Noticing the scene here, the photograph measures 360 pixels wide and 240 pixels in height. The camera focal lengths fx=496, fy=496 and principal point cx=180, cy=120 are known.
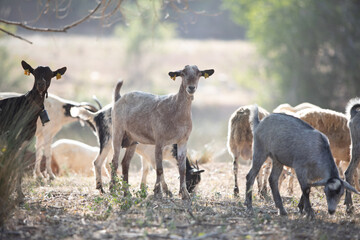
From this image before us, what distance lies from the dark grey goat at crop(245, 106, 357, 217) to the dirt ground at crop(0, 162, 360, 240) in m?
0.43

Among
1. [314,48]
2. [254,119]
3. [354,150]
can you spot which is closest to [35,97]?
[254,119]

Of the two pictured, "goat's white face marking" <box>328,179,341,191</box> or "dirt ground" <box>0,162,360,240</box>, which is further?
"goat's white face marking" <box>328,179,341,191</box>

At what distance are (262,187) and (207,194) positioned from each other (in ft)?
4.22

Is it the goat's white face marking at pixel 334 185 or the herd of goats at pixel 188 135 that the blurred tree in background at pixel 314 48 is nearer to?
the herd of goats at pixel 188 135

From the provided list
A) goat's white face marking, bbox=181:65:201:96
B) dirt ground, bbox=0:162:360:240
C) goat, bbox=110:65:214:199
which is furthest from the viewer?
goat, bbox=110:65:214:199

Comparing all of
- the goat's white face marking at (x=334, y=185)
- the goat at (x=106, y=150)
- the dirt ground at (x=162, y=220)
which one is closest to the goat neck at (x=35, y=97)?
the dirt ground at (x=162, y=220)

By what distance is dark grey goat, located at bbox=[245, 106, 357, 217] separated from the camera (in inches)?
265

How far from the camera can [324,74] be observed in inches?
1104

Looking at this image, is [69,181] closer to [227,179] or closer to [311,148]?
[227,179]

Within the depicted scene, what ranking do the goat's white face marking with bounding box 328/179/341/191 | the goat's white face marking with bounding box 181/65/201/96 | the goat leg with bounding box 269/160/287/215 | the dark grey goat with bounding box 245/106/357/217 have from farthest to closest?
the goat's white face marking with bounding box 181/65/201/96, the goat leg with bounding box 269/160/287/215, the dark grey goat with bounding box 245/106/357/217, the goat's white face marking with bounding box 328/179/341/191

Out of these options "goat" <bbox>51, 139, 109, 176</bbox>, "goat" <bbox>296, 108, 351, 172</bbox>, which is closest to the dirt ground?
"goat" <bbox>296, 108, 351, 172</bbox>

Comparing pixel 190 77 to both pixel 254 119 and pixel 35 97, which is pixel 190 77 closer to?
pixel 254 119

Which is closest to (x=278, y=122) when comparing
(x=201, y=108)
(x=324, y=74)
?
(x=324, y=74)

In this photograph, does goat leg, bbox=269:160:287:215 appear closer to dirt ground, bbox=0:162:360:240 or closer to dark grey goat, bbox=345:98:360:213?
dirt ground, bbox=0:162:360:240
